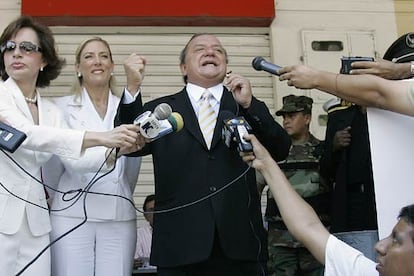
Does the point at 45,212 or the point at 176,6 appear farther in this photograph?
the point at 176,6

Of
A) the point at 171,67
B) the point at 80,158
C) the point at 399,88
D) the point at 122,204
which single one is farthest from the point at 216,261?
the point at 171,67

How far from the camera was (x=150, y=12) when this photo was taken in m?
5.90

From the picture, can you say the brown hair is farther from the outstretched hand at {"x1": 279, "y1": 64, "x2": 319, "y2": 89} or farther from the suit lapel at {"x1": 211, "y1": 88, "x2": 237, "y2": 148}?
the outstretched hand at {"x1": 279, "y1": 64, "x2": 319, "y2": 89}

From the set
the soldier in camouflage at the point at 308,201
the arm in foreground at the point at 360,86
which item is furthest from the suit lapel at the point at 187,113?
the soldier in camouflage at the point at 308,201

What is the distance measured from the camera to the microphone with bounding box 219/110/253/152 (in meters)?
2.74

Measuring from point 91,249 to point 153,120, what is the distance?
86 centimetres

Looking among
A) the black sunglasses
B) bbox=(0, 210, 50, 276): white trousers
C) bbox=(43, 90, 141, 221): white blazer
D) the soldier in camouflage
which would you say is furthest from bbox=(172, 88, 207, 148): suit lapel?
the soldier in camouflage

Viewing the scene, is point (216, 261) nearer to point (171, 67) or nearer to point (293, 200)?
point (293, 200)

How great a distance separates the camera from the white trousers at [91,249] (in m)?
3.25

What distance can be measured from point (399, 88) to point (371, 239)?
0.74m

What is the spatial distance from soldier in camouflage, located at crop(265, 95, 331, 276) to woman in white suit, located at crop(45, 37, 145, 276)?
1.39 metres

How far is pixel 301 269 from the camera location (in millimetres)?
4477

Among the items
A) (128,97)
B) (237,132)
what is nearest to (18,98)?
(128,97)

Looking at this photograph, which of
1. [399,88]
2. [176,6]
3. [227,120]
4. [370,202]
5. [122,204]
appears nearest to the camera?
[399,88]
